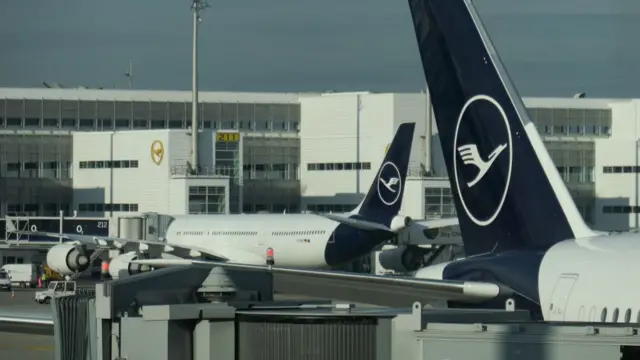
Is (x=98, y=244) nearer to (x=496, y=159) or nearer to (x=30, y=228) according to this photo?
(x=30, y=228)

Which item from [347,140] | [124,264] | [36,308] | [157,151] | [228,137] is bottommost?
[124,264]

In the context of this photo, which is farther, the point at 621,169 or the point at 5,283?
the point at 621,169

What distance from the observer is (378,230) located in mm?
74000

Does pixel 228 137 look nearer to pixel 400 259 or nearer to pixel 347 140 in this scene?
pixel 347 140

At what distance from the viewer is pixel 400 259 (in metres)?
75.8

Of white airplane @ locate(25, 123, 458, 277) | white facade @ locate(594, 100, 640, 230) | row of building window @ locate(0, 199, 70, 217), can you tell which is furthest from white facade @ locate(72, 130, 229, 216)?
white facade @ locate(594, 100, 640, 230)

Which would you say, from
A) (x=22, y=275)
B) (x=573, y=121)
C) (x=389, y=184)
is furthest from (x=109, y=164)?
(x=573, y=121)

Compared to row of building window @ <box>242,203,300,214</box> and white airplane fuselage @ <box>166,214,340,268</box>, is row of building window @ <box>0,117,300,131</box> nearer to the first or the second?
row of building window @ <box>242,203,300,214</box>

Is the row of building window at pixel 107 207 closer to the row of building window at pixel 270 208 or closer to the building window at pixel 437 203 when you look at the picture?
the row of building window at pixel 270 208

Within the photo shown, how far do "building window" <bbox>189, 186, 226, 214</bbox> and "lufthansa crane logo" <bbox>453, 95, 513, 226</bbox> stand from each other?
72.7 metres

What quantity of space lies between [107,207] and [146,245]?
22257mm

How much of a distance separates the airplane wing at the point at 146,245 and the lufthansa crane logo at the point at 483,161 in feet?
189

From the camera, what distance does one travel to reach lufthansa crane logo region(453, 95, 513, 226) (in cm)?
1692

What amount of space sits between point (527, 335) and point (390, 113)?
305 feet
